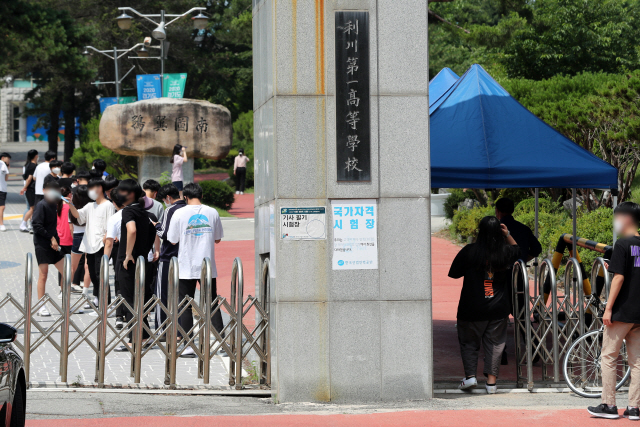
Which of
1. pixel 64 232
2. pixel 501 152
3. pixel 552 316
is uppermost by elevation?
pixel 501 152

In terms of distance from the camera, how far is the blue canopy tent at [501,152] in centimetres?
828

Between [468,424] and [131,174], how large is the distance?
29.1 meters

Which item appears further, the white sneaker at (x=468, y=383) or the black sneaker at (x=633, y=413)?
the white sneaker at (x=468, y=383)

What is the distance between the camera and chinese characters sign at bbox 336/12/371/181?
705 centimetres

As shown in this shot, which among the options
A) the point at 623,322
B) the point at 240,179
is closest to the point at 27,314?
the point at 623,322

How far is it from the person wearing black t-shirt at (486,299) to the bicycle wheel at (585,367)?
2.14ft

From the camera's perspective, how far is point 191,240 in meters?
8.77

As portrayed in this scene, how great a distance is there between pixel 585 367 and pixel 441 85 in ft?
15.6

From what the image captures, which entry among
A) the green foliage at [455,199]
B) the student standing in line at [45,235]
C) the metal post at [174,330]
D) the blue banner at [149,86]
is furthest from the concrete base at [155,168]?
the metal post at [174,330]

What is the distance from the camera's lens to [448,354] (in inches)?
376

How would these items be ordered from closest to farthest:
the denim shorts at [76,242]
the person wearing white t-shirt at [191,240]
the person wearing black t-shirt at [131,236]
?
the person wearing white t-shirt at [191,240] → the person wearing black t-shirt at [131,236] → the denim shorts at [76,242]

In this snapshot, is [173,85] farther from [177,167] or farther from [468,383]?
[468,383]

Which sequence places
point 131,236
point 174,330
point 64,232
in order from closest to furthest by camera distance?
point 174,330 → point 131,236 → point 64,232

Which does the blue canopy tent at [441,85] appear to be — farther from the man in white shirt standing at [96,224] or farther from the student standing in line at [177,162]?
the student standing in line at [177,162]
